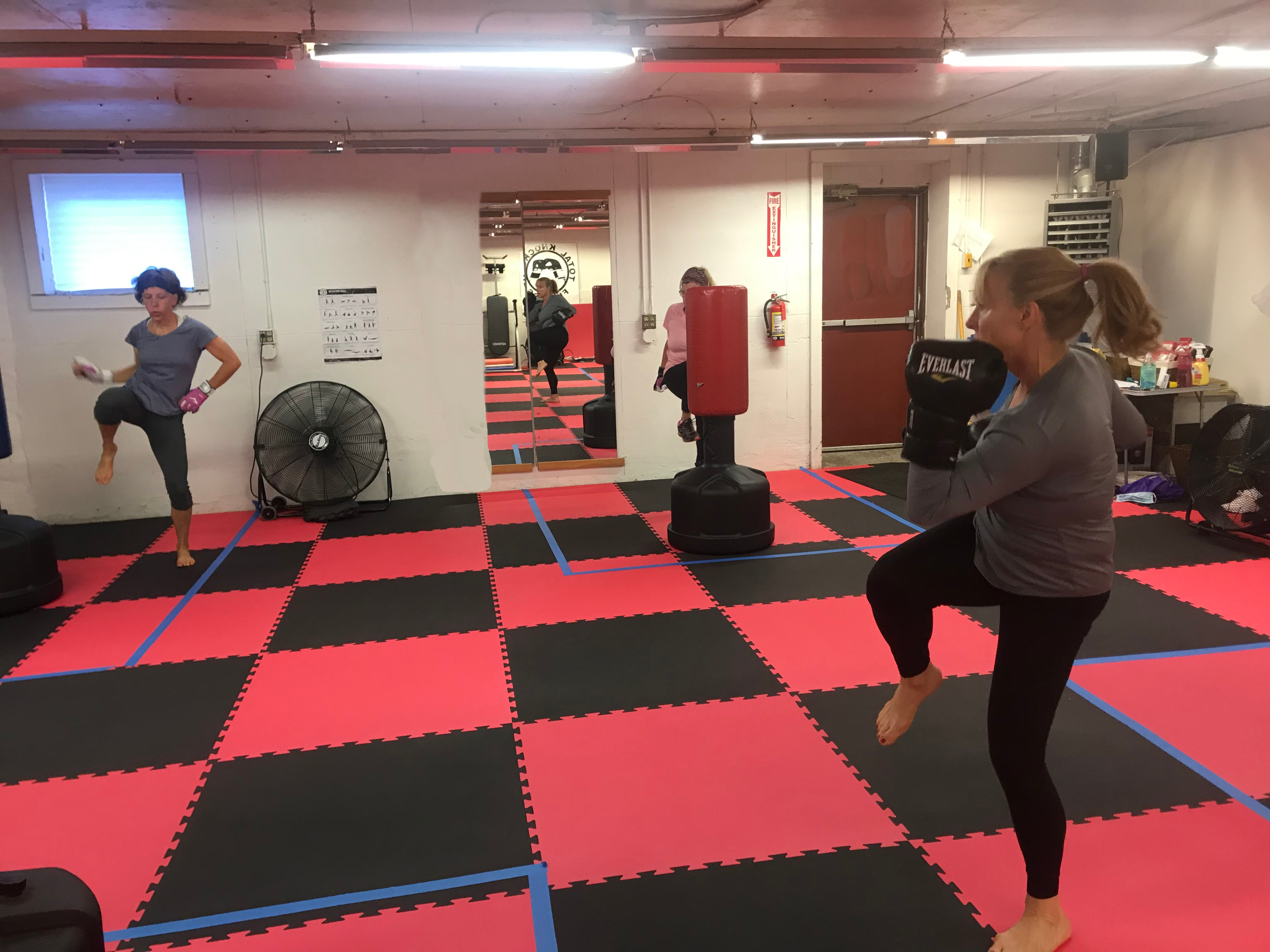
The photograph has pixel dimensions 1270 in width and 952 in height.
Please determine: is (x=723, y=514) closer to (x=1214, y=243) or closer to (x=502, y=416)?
(x=502, y=416)

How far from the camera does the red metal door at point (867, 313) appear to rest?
26.3ft

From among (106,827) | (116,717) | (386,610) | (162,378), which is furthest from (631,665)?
(162,378)

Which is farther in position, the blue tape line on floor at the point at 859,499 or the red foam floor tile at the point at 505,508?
the red foam floor tile at the point at 505,508

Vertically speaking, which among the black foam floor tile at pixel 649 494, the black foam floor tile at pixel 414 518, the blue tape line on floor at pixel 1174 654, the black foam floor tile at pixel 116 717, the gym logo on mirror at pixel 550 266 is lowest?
the black foam floor tile at pixel 116 717

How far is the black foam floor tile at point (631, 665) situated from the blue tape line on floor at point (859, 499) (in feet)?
6.39

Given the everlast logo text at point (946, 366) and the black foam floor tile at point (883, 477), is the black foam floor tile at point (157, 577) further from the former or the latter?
the black foam floor tile at point (883, 477)

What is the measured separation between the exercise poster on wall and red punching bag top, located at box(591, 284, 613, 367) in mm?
1823

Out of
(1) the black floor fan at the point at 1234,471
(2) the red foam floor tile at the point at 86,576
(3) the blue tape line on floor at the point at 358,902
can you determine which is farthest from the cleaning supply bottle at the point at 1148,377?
(2) the red foam floor tile at the point at 86,576

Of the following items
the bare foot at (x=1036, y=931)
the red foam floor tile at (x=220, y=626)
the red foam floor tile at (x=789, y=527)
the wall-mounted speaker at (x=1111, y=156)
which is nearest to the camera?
the bare foot at (x=1036, y=931)

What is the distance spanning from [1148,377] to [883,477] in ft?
6.78

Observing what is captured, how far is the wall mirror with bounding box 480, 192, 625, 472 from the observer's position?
281 inches

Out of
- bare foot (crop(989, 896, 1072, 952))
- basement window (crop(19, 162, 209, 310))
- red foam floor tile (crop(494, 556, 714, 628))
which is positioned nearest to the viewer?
bare foot (crop(989, 896, 1072, 952))

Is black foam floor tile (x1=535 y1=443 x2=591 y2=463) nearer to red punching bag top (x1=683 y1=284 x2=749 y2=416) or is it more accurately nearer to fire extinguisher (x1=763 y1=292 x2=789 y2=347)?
fire extinguisher (x1=763 y1=292 x2=789 y2=347)

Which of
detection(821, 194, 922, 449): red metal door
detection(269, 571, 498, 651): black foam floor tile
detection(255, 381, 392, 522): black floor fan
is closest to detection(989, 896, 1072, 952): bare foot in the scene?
detection(269, 571, 498, 651): black foam floor tile
